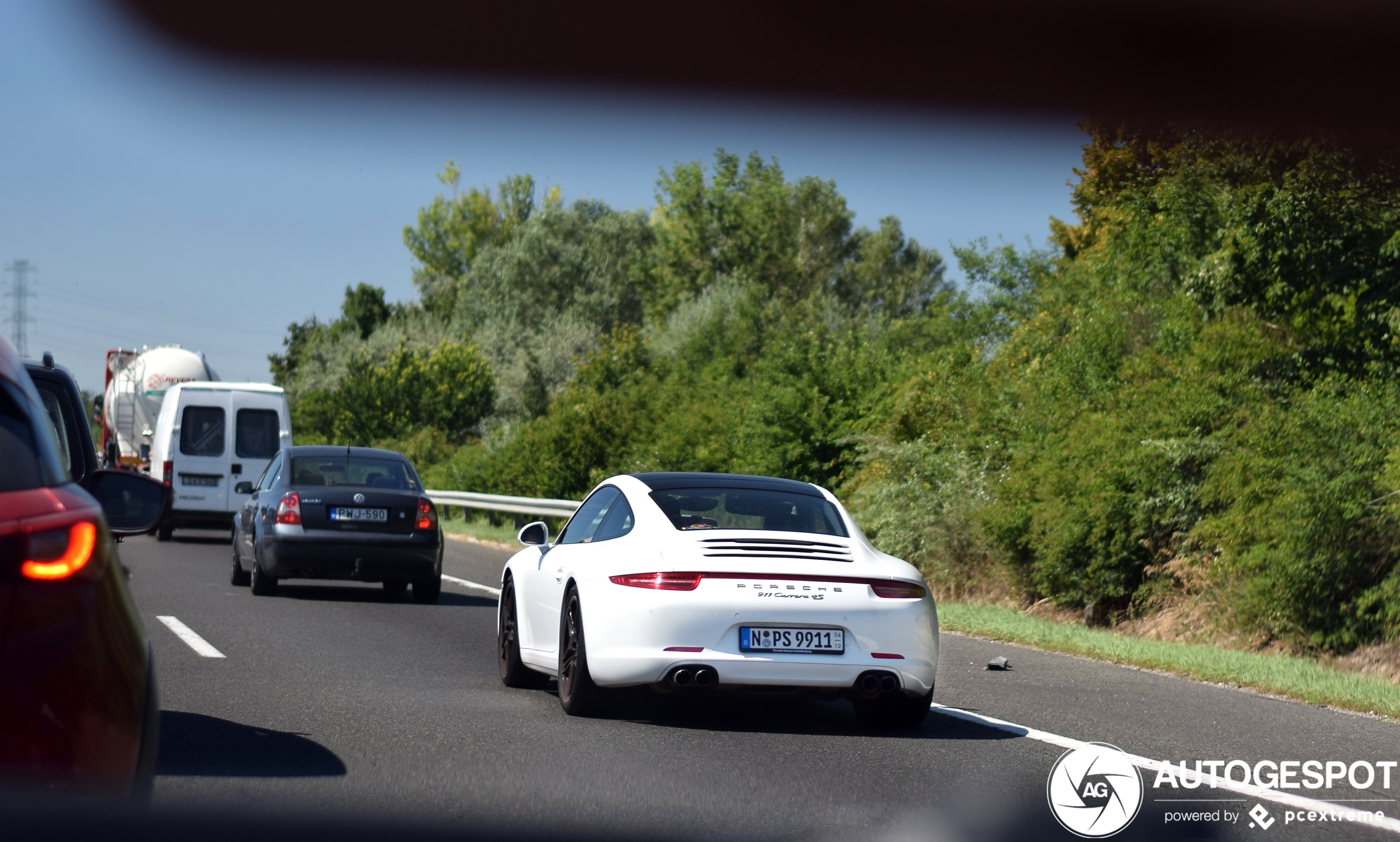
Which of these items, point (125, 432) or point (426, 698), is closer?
point (426, 698)

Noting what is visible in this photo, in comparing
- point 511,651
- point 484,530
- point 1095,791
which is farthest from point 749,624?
point 484,530

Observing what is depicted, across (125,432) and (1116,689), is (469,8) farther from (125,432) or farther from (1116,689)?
(125,432)

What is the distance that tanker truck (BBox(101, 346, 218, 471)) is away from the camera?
3806 centimetres

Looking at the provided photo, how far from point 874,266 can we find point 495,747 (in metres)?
69.4

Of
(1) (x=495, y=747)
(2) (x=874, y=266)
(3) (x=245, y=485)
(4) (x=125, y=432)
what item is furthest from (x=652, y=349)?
(1) (x=495, y=747)

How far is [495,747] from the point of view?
756cm

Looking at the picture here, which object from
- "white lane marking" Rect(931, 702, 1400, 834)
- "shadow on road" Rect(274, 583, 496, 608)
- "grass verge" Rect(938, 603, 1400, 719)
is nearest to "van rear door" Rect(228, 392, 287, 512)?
"shadow on road" Rect(274, 583, 496, 608)

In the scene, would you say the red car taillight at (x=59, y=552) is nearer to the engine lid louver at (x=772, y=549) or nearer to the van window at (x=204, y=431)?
the engine lid louver at (x=772, y=549)

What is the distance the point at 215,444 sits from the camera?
88.9 ft

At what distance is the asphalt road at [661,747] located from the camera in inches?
237

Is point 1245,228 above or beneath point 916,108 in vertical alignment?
above

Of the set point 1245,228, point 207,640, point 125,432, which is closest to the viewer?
point 207,640

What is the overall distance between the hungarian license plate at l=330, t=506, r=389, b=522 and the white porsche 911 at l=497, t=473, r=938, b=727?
311 inches

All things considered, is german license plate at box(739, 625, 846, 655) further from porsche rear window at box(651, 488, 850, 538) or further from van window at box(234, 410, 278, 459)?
van window at box(234, 410, 278, 459)
